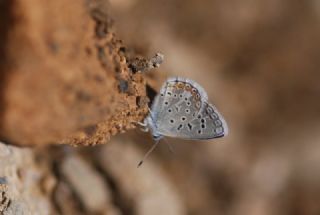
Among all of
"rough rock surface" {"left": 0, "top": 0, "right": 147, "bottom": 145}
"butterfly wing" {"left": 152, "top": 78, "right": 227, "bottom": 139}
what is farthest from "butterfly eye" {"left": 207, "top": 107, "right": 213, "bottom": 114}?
"rough rock surface" {"left": 0, "top": 0, "right": 147, "bottom": 145}

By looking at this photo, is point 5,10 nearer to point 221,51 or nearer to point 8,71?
point 8,71

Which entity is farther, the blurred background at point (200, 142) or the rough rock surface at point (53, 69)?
the blurred background at point (200, 142)

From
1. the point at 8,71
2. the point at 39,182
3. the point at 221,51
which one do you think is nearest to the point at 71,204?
the point at 39,182

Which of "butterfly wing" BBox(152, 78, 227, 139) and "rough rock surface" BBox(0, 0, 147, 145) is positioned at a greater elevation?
"rough rock surface" BBox(0, 0, 147, 145)

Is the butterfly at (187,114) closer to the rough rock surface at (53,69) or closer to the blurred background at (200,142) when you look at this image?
the blurred background at (200,142)

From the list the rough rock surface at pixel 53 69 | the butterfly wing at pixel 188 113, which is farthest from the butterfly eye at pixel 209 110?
the rough rock surface at pixel 53 69

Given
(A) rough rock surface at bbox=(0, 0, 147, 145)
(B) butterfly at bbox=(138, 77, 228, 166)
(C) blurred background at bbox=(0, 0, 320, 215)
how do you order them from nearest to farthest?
(A) rough rock surface at bbox=(0, 0, 147, 145), (C) blurred background at bbox=(0, 0, 320, 215), (B) butterfly at bbox=(138, 77, 228, 166)

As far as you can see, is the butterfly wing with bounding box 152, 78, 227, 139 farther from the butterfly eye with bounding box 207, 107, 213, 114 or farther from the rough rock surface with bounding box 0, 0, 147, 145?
the rough rock surface with bounding box 0, 0, 147, 145

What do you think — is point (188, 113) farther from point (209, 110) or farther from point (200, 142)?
point (200, 142)

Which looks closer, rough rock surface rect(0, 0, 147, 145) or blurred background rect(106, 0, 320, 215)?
rough rock surface rect(0, 0, 147, 145)
